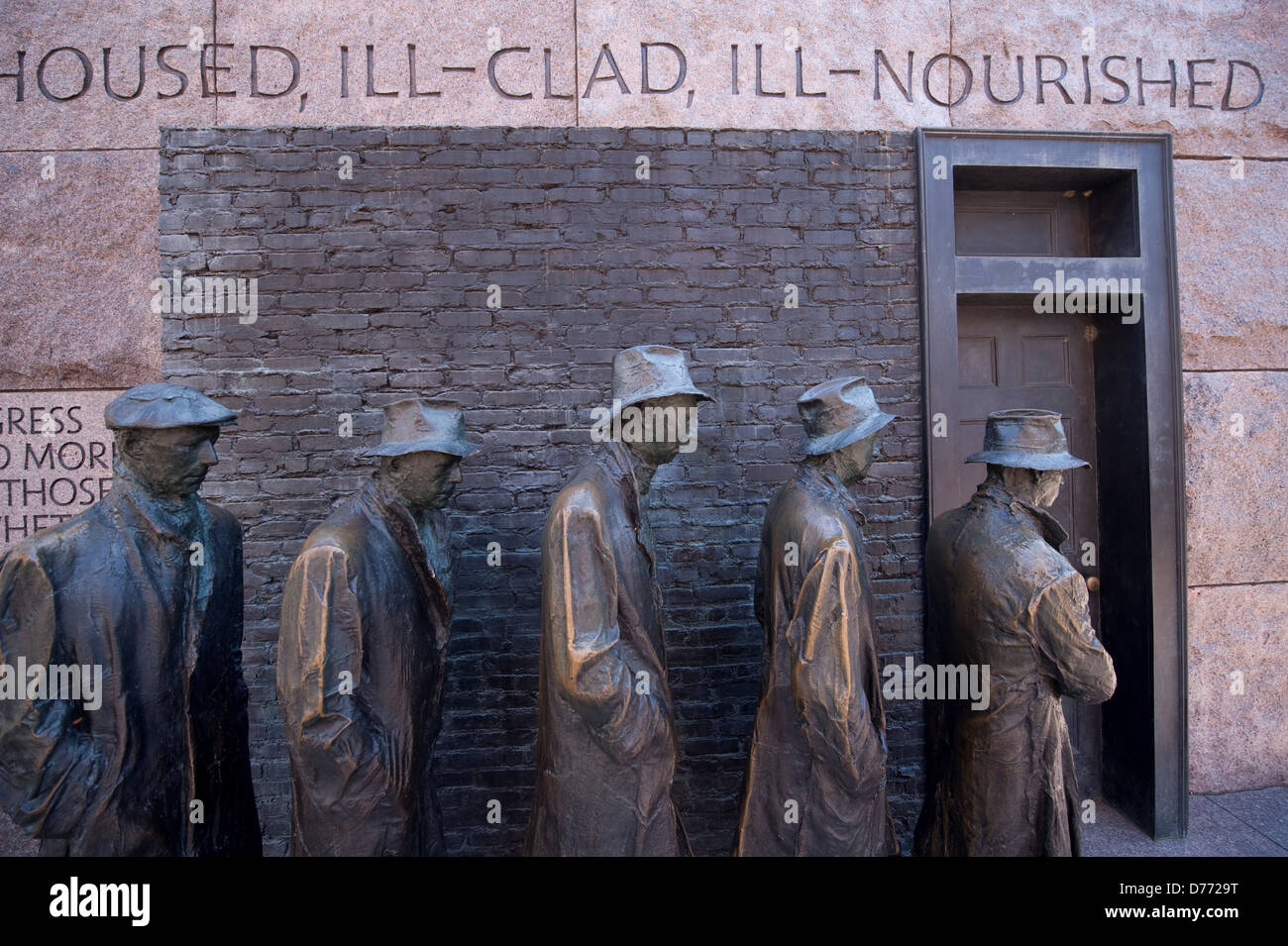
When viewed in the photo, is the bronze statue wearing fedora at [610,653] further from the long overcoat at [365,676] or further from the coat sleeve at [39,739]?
the coat sleeve at [39,739]

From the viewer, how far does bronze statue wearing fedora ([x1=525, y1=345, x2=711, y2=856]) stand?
282cm

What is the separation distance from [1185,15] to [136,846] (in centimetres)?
710

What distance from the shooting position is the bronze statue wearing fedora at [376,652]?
2.78m

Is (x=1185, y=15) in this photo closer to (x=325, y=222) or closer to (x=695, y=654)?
(x=695, y=654)

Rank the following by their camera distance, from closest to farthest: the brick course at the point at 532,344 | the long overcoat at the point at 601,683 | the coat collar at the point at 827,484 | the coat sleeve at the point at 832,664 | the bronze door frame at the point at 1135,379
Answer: the long overcoat at the point at 601,683 → the coat sleeve at the point at 832,664 → the coat collar at the point at 827,484 → the brick course at the point at 532,344 → the bronze door frame at the point at 1135,379

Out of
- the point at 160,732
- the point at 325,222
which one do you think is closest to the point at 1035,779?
the point at 160,732

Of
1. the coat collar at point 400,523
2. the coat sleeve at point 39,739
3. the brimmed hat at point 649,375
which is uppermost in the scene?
the brimmed hat at point 649,375

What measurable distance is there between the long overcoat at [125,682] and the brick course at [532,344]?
1219mm

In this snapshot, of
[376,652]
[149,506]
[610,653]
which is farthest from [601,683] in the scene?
[149,506]

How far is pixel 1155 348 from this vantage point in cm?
465

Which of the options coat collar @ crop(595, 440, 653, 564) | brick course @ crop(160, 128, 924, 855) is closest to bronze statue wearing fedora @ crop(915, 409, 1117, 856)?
brick course @ crop(160, 128, 924, 855)

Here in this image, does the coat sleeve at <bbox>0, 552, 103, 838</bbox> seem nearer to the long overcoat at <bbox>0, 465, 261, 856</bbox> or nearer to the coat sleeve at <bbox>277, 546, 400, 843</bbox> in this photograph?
the long overcoat at <bbox>0, 465, 261, 856</bbox>

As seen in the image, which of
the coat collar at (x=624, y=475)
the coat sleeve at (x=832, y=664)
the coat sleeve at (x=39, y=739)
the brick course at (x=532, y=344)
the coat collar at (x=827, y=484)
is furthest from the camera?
the brick course at (x=532, y=344)

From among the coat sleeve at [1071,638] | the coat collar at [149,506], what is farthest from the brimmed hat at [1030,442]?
the coat collar at [149,506]
